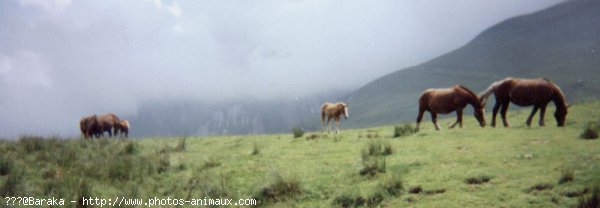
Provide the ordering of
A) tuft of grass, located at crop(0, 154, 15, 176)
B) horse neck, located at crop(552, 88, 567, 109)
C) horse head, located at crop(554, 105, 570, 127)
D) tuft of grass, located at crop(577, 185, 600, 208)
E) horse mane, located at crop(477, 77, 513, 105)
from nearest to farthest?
tuft of grass, located at crop(577, 185, 600, 208), tuft of grass, located at crop(0, 154, 15, 176), horse head, located at crop(554, 105, 570, 127), horse neck, located at crop(552, 88, 567, 109), horse mane, located at crop(477, 77, 513, 105)

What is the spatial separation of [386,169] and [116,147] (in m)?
11.3

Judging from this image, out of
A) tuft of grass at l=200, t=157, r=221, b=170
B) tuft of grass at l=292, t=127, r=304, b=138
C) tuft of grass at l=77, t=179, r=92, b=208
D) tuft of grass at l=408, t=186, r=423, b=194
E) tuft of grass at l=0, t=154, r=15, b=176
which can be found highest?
tuft of grass at l=292, t=127, r=304, b=138

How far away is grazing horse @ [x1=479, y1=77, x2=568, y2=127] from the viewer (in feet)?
61.2

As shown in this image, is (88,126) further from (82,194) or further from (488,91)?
(488,91)

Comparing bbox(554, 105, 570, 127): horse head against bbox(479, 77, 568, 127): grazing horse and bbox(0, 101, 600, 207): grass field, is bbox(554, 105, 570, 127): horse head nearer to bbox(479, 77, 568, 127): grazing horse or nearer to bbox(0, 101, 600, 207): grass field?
bbox(479, 77, 568, 127): grazing horse

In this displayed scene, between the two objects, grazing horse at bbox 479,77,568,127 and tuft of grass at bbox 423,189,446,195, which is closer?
tuft of grass at bbox 423,189,446,195

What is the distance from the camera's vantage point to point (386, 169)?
1139 cm

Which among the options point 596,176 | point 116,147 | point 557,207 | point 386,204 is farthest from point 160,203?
point 116,147

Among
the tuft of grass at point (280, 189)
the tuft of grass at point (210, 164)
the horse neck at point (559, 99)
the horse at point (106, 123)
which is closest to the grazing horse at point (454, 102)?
the horse neck at point (559, 99)

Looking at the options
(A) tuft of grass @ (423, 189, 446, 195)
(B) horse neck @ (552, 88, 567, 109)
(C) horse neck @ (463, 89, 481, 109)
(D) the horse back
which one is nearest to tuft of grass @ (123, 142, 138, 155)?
(A) tuft of grass @ (423, 189, 446, 195)

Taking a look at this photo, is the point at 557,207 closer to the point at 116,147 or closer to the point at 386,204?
the point at 386,204

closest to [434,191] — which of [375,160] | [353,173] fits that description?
[375,160]

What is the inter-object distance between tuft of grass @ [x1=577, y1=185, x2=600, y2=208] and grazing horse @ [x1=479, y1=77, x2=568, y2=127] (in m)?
11.9

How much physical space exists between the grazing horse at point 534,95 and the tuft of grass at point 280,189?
12585 mm
